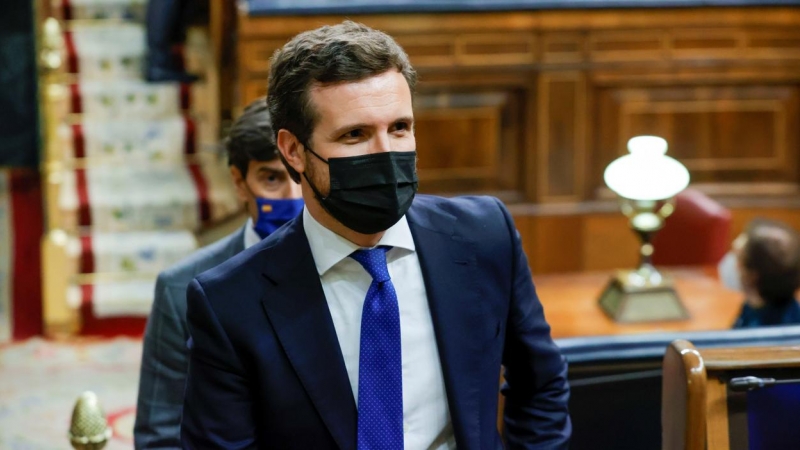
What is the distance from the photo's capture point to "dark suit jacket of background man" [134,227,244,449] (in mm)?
1971

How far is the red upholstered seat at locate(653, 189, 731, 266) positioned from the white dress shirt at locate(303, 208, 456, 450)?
244 centimetres

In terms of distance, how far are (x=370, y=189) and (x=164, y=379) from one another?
2.31ft

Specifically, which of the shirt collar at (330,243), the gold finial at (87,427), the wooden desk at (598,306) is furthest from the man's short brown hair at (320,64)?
the wooden desk at (598,306)

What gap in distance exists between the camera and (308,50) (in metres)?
1.45

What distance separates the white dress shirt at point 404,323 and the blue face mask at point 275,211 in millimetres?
508

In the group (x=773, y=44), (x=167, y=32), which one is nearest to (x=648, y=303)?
(x=773, y=44)

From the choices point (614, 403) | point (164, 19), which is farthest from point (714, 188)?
point (614, 403)

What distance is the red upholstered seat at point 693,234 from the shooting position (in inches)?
150

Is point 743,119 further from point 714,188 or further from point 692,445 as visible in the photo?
point 692,445

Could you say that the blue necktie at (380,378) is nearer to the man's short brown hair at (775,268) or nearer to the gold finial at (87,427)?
the gold finial at (87,427)

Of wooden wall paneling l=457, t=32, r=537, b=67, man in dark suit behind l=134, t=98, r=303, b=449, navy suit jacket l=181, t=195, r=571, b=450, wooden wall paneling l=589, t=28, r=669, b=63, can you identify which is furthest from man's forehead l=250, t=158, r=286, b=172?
wooden wall paneling l=589, t=28, r=669, b=63

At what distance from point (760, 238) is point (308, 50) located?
2137 millimetres

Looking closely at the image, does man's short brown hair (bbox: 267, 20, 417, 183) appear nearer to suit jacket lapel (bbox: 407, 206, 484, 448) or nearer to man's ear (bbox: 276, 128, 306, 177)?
man's ear (bbox: 276, 128, 306, 177)

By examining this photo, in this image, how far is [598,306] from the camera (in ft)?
11.3
